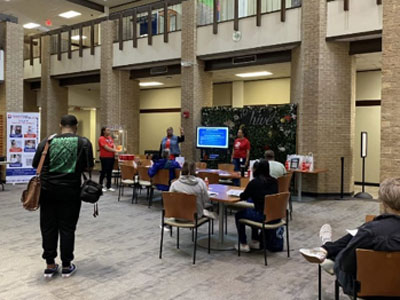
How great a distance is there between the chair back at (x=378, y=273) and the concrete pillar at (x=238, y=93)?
41.6 ft

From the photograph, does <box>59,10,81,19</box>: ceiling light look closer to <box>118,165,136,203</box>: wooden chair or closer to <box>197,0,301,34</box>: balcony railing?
<box>197,0,301,34</box>: balcony railing

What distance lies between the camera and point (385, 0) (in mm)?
4652

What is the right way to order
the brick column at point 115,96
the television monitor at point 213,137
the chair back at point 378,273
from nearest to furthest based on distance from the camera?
the chair back at point 378,273, the television monitor at point 213,137, the brick column at point 115,96

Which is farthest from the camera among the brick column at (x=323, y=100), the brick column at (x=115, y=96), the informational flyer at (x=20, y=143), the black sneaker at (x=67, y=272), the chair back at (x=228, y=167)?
the brick column at (x=115, y=96)

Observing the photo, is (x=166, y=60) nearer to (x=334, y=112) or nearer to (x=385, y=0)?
(x=334, y=112)

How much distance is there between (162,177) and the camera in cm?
741

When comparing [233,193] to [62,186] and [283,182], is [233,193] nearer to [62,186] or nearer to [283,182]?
[283,182]

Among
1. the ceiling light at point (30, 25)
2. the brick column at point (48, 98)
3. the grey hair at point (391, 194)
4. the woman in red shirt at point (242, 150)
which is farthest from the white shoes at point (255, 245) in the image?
the ceiling light at point (30, 25)

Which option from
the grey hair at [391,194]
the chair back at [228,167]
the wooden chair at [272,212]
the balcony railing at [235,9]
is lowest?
the wooden chair at [272,212]

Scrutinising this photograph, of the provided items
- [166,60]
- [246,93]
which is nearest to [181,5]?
[166,60]

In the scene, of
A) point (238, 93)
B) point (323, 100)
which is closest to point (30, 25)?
point (238, 93)

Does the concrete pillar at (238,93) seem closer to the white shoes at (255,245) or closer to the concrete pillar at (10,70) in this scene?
the concrete pillar at (10,70)

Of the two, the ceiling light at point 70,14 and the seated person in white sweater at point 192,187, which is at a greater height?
the ceiling light at point 70,14

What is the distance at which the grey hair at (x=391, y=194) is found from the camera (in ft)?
8.03
